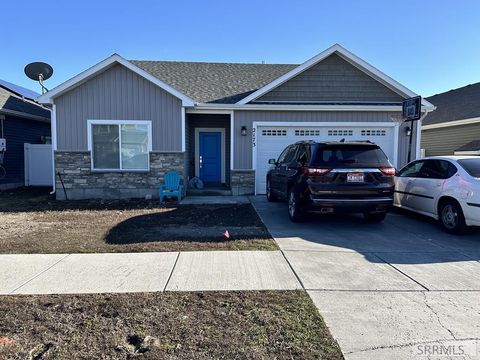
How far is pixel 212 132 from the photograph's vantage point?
1578 cm

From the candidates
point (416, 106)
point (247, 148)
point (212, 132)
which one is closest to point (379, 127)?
point (416, 106)

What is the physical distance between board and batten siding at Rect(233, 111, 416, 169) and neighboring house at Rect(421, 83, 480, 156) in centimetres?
592

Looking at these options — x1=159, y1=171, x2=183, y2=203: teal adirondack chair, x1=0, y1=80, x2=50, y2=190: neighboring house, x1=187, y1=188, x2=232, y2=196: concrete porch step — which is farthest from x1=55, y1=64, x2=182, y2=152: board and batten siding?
x1=0, y1=80, x2=50, y2=190: neighboring house

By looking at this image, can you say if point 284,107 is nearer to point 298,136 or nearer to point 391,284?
point 298,136

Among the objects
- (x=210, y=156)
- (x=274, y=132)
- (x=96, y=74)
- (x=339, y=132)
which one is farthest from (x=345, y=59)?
(x=96, y=74)

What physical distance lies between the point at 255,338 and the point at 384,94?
38.9 feet

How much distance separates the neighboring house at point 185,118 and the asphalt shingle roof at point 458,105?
648 centimetres

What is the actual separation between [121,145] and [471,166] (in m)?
9.85

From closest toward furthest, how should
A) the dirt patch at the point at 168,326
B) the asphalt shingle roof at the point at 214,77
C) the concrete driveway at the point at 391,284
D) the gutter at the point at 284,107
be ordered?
the dirt patch at the point at 168,326
the concrete driveway at the point at 391,284
the gutter at the point at 284,107
the asphalt shingle roof at the point at 214,77

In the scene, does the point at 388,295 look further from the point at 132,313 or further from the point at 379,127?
the point at 379,127

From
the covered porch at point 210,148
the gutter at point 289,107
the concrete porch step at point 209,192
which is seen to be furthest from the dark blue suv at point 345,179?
the covered porch at point 210,148

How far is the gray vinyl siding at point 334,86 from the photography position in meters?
12.9

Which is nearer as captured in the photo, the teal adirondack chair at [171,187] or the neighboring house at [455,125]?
the teal adirondack chair at [171,187]

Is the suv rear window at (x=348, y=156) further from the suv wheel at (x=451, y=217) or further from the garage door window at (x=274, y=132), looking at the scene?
the garage door window at (x=274, y=132)
